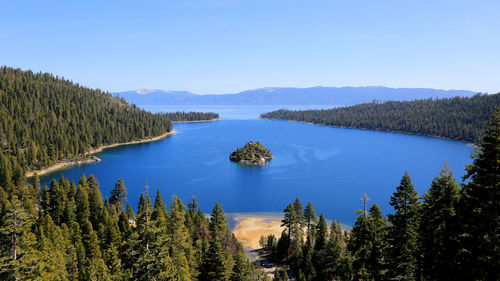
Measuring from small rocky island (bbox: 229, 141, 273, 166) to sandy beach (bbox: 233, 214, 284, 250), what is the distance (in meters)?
66.9

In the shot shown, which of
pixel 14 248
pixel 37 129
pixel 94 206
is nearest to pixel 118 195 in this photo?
pixel 94 206

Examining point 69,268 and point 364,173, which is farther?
point 364,173

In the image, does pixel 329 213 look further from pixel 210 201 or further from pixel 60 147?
pixel 60 147

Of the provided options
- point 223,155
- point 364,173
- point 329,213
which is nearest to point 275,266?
point 329,213

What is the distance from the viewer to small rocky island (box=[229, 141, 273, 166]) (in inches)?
6053

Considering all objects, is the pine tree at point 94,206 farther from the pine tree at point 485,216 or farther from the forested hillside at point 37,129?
the pine tree at point 485,216

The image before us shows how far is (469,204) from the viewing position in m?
17.4

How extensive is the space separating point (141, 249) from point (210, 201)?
7784 centimetres

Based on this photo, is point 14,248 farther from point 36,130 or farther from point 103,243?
point 36,130

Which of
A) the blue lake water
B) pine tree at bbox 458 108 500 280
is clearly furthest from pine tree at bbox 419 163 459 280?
the blue lake water

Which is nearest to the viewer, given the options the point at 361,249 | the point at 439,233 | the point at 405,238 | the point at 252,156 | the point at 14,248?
the point at 439,233

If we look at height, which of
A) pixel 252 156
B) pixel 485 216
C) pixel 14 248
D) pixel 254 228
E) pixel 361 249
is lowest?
pixel 254 228

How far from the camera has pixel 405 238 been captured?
78.8 ft

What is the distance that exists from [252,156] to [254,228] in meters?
80.9
